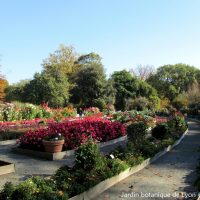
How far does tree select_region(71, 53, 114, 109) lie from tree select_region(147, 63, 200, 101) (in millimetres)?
28460

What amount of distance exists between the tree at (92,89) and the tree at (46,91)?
20.2 ft

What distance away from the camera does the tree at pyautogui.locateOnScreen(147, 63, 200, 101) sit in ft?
223

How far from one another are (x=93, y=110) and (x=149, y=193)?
22148 millimetres

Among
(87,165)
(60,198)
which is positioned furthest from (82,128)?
(60,198)

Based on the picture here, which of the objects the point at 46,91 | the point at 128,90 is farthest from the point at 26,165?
the point at 128,90

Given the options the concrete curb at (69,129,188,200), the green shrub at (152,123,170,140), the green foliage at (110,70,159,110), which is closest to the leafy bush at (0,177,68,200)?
the concrete curb at (69,129,188,200)

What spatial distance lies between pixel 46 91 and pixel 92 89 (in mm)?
8506

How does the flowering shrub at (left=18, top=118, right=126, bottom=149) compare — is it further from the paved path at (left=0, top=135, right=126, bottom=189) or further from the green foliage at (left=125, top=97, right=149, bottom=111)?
the green foliage at (left=125, top=97, right=149, bottom=111)

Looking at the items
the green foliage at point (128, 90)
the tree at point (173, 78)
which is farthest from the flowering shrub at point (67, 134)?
the tree at point (173, 78)

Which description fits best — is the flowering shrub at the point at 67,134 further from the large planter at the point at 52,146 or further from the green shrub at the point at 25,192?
the green shrub at the point at 25,192

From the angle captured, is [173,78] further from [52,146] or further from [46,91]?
[52,146]

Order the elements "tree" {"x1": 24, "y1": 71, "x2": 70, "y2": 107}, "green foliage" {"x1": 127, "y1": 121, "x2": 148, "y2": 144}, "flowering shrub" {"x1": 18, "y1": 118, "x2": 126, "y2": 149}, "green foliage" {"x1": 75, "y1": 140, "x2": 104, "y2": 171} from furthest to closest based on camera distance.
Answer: "tree" {"x1": 24, "y1": 71, "x2": 70, "y2": 107}
"green foliage" {"x1": 127, "y1": 121, "x2": 148, "y2": 144}
"flowering shrub" {"x1": 18, "y1": 118, "x2": 126, "y2": 149}
"green foliage" {"x1": 75, "y1": 140, "x2": 104, "y2": 171}

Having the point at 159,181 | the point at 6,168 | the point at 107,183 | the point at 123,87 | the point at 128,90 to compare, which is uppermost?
the point at 123,87

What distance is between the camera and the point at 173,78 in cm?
7312
